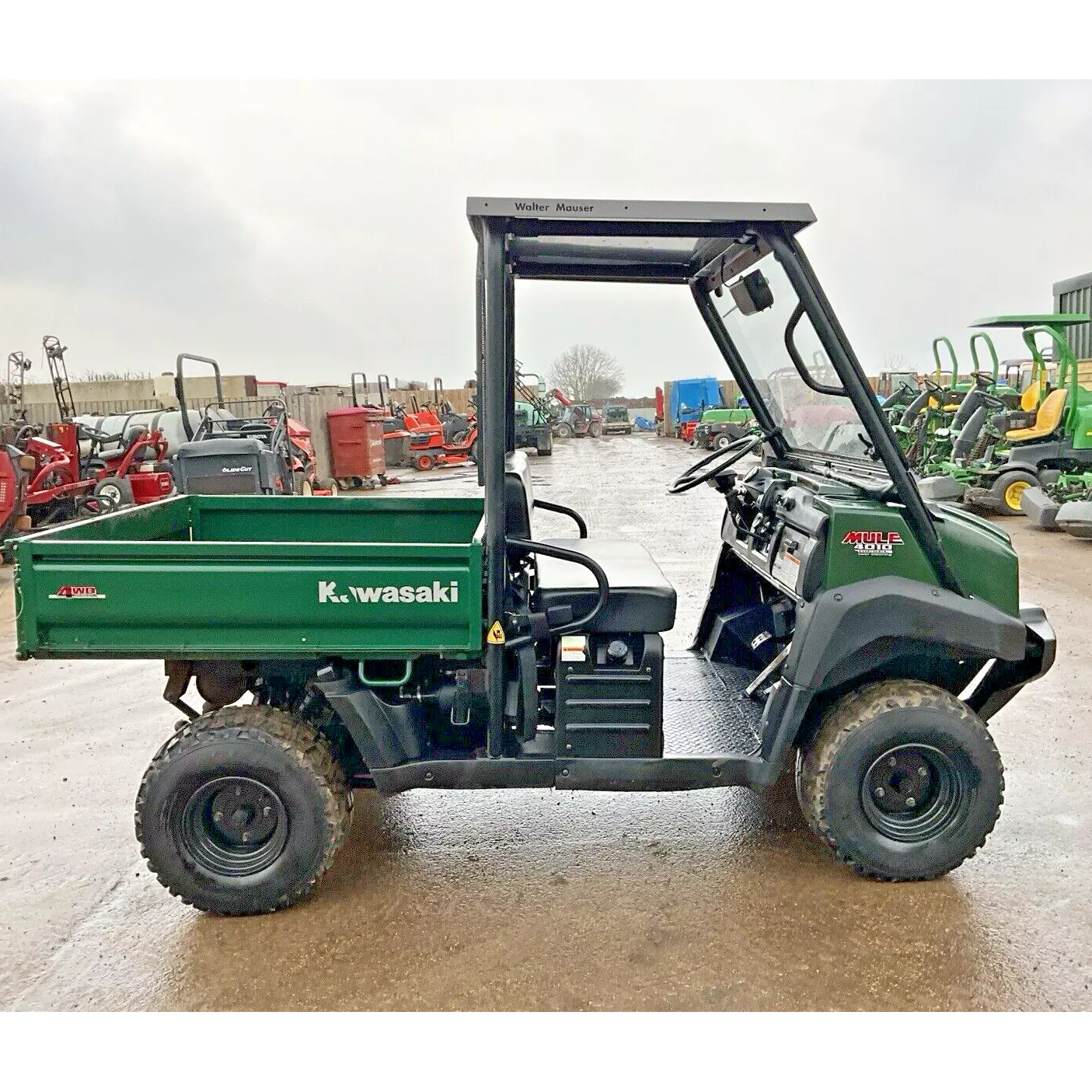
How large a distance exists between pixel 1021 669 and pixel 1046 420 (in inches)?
368

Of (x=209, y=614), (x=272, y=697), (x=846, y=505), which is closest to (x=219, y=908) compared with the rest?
(x=272, y=697)

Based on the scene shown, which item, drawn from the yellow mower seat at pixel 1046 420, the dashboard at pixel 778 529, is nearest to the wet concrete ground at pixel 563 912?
the dashboard at pixel 778 529

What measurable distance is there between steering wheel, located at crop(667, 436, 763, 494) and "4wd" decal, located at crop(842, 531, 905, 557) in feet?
2.79

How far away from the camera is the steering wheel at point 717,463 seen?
12.6 feet

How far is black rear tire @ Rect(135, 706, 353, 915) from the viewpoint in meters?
2.93

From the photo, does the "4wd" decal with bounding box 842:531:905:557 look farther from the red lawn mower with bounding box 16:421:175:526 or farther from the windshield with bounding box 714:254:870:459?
the red lawn mower with bounding box 16:421:175:526

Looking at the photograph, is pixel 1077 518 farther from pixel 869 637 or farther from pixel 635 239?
pixel 635 239

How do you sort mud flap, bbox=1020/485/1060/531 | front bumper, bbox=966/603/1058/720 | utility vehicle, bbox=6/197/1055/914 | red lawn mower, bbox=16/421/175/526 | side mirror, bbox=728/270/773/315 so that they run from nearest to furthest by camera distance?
utility vehicle, bbox=6/197/1055/914 < front bumper, bbox=966/603/1058/720 < side mirror, bbox=728/270/773/315 < mud flap, bbox=1020/485/1060/531 < red lawn mower, bbox=16/421/175/526

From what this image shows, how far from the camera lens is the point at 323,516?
412cm

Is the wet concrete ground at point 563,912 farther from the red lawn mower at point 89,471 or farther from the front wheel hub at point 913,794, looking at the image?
the red lawn mower at point 89,471

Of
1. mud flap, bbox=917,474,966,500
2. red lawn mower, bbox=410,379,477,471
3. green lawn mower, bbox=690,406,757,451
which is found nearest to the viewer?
mud flap, bbox=917,474,966,500

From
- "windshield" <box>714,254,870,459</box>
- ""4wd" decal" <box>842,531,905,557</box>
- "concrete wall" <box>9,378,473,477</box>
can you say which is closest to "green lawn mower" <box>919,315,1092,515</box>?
"windshield" <box>714,254,870,459</box>

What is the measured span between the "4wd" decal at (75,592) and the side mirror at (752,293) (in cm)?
250

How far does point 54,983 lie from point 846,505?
283 cm
